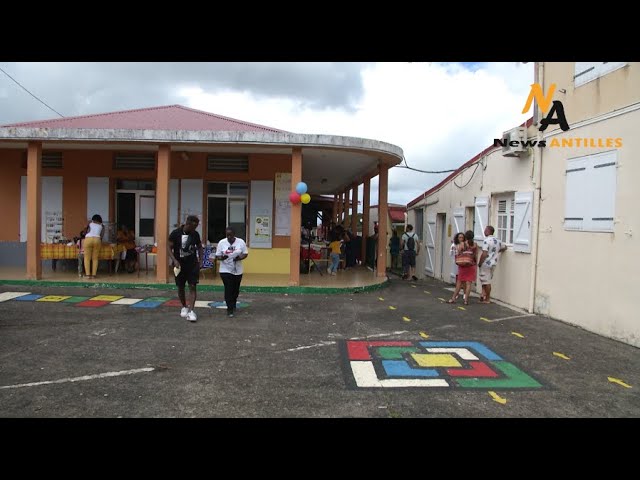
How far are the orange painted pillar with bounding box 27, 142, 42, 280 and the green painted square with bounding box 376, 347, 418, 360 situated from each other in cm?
843

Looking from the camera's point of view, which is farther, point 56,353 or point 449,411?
point 56,353

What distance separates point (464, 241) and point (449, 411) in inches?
239

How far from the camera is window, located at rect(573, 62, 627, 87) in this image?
7.00m

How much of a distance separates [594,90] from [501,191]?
10.7 feet

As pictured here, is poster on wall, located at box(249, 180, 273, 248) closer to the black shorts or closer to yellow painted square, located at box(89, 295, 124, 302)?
yellow painted square, located at box(89, 295, 124, 302)

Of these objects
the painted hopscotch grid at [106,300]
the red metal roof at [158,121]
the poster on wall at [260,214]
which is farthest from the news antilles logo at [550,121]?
the red metal roof at [158,121]

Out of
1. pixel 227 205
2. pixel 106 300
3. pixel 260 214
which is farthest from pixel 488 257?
pixel 106 300

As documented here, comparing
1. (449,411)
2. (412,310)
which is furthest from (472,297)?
(449,411)

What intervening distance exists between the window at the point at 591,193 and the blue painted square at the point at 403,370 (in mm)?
A: 3917

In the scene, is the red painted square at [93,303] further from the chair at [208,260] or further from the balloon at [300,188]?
the balloon at [300,188]

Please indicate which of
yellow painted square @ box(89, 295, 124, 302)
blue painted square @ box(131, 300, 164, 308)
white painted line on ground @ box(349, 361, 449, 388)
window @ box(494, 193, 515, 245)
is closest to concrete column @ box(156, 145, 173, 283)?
yellow painted square @ box(89, 295, 124, 302)

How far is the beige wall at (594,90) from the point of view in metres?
6.67

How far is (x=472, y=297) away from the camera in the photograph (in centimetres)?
1097

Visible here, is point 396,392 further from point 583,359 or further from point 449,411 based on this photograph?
Answer: point 583,359
